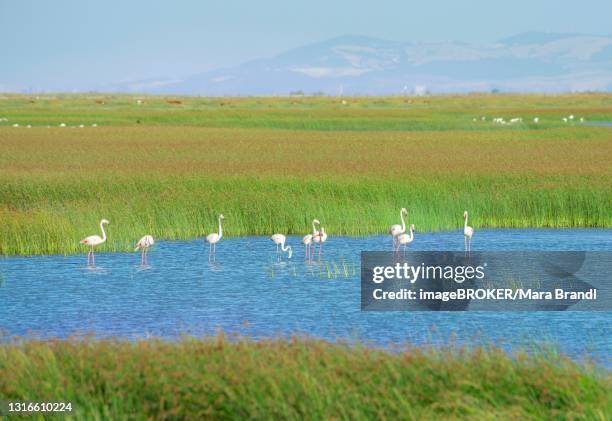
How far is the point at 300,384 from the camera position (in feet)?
37.5

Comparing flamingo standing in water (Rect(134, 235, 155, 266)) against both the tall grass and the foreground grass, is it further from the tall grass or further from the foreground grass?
the foreground grass

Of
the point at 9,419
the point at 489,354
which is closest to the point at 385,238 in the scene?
the point at 489,354

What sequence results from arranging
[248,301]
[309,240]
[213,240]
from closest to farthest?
[248,301] → [309,240] → [213,240]

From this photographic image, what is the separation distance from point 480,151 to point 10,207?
79.5ft

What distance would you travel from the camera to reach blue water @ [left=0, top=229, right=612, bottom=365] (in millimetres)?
18141

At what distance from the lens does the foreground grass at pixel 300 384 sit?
36.4ft

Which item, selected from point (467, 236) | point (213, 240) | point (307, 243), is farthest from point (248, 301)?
point (467, 236)

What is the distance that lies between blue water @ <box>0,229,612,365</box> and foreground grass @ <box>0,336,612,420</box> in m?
2.55

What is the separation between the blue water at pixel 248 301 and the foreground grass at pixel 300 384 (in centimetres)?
255

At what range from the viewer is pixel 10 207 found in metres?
31.3

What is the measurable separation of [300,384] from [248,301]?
32.4 feet

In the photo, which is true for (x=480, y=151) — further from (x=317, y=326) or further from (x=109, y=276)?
(x=317, y=326)

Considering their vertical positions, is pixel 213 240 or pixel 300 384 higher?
pixel 300 384

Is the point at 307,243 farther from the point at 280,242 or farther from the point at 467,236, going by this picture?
the point at 467,236
